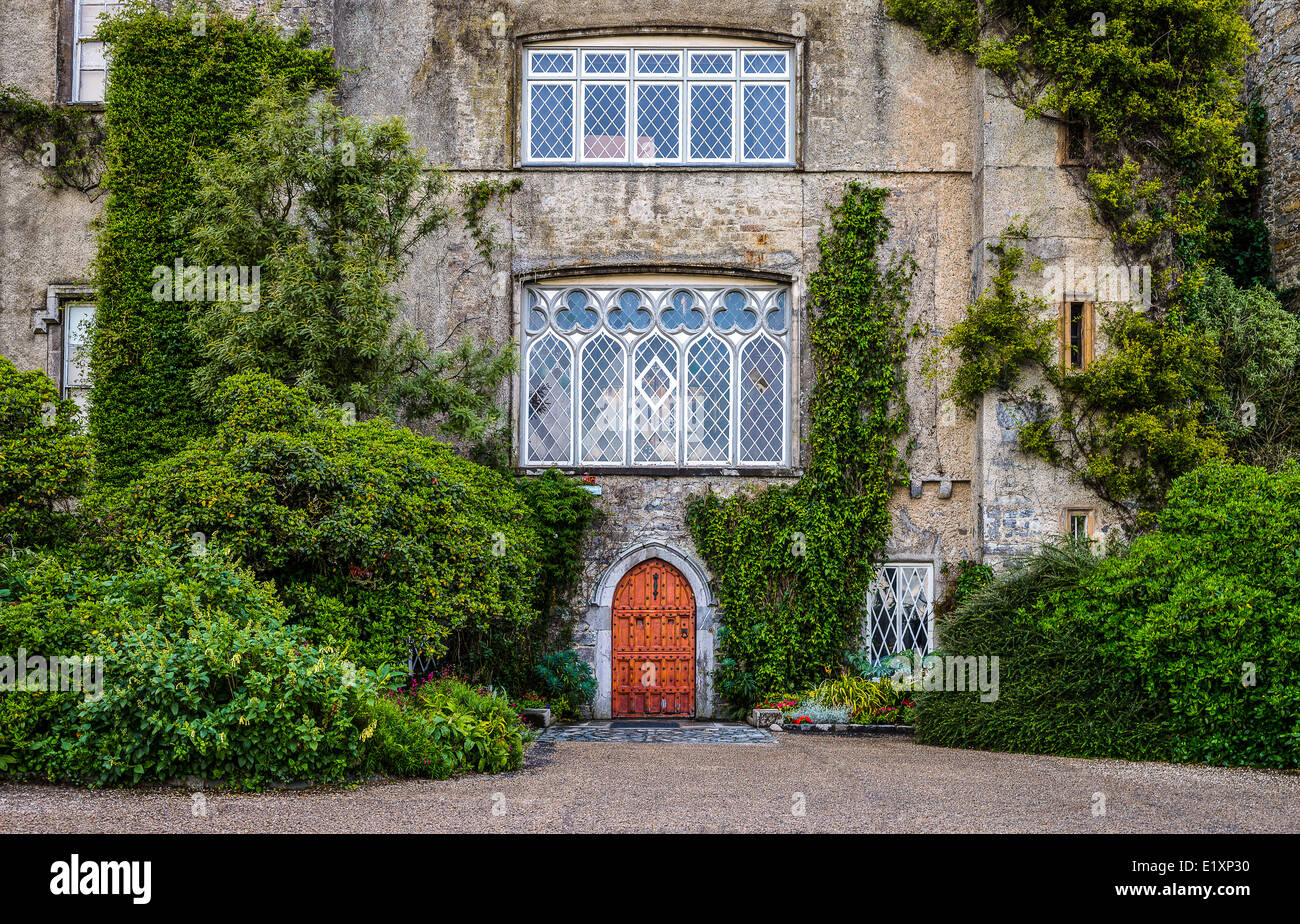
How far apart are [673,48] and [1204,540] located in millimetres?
8729

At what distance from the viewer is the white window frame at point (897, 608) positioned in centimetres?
1333

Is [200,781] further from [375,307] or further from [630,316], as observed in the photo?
[630,316]

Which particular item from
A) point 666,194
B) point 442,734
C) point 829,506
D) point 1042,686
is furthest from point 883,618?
point 442,734

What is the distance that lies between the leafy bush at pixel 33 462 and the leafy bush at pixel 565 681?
5.63 metres

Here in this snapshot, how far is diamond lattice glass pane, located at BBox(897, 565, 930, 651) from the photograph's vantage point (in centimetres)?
1343

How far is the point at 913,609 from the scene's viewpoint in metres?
13.5

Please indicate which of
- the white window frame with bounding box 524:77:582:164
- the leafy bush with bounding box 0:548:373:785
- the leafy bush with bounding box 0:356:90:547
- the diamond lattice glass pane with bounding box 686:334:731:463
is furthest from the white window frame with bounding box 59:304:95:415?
the diamond lattice glass pane with bounding box 686:334:731:463

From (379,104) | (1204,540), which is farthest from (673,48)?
(1204,540)

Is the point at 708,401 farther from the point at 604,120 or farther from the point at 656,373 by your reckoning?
the point at 604,120

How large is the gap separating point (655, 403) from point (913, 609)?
406 centimetres

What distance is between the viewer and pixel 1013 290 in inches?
515

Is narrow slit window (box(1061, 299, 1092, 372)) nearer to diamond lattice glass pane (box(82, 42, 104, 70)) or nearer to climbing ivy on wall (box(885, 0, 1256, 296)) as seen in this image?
climbing ivy on wall (box(885, 0, 1256, 296))

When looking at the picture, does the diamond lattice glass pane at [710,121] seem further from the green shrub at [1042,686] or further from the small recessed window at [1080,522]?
the green shrub at [1042,686]

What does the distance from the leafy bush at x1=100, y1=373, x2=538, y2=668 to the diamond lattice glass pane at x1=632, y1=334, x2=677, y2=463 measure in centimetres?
415
